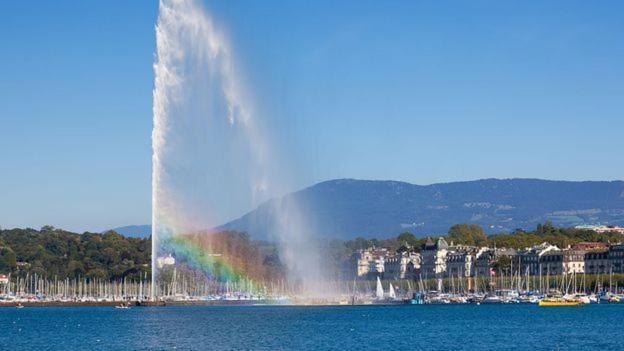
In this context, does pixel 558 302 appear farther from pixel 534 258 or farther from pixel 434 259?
pixel 434 259

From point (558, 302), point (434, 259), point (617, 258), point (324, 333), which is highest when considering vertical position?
point (434, 259)

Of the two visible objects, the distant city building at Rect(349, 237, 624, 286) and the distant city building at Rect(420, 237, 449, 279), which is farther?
the distant city building at Rect(420, 237, 449, 279)

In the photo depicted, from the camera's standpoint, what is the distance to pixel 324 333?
6600 cm

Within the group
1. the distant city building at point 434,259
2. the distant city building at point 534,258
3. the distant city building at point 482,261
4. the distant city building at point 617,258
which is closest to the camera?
the distant city building at point 617,258

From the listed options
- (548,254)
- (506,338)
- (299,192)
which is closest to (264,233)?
(299,192)

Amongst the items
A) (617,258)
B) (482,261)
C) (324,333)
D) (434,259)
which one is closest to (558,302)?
(617,258)

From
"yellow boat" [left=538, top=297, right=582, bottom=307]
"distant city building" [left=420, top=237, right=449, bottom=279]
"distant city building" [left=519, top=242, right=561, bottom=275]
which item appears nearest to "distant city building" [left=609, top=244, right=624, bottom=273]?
"distant city building" [left=519, top=242, right=561, bottom=275]

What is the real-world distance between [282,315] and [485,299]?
47645 millimetres

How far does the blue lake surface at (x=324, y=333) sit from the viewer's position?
56.9 metres

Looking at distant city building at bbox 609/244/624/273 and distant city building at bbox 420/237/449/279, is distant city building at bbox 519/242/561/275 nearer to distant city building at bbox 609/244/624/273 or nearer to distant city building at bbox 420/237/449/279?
distant city building at bbox 609/244/624/273

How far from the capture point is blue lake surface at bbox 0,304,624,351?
2242 inches

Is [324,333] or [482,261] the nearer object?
[324,333]

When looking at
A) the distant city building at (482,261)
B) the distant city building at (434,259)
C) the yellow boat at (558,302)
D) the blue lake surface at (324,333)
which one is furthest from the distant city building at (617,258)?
the blue lake surface at (324,333)

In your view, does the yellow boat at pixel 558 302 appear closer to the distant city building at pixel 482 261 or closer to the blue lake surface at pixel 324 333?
the distant city building at pixel 482 261
